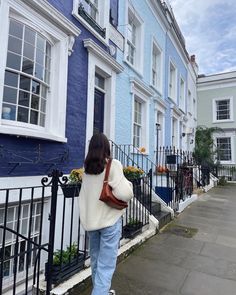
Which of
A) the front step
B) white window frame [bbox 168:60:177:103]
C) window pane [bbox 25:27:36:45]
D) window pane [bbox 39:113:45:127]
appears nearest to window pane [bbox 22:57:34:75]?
window pane [bbox 25:27:36:45]

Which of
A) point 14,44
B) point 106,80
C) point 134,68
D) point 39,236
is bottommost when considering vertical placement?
point 39,236

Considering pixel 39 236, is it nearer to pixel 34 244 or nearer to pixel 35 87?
pixel 34 244

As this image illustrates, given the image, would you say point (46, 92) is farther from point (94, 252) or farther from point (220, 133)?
point (220, 133)

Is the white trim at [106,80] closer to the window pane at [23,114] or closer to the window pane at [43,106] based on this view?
the window pane at [43,106]

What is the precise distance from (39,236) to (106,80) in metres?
5.49

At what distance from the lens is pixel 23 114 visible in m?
4.74

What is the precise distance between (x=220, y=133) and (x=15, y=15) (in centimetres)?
1887

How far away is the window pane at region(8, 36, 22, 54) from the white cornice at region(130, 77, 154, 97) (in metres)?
4.72

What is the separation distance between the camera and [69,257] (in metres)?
3.53

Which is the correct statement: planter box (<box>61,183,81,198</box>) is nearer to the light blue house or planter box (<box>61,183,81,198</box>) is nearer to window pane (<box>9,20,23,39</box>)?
window pane (<box>9,20,23,39</box>)

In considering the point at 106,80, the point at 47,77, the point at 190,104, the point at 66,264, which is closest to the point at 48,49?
the point at 47,77

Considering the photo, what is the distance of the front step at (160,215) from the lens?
6.49m

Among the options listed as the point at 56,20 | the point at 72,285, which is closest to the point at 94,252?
the point at 72,285

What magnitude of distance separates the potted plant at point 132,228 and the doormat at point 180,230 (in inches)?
36.9
